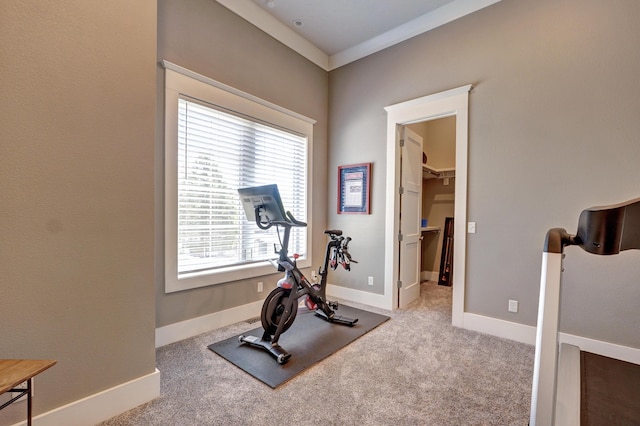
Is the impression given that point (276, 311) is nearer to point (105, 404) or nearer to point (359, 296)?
point (105, 404)

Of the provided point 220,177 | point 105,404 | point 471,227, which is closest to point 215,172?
point 220,177

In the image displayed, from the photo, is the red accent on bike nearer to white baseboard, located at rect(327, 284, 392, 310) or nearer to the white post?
white baseboard, located at rect(327, 284, 392, 310)

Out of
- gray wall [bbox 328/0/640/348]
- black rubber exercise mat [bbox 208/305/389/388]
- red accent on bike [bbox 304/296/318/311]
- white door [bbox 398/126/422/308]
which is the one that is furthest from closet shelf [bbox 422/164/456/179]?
red accent on bike [bbox 304/296/318/311]

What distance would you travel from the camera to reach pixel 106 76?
1669 millimetres

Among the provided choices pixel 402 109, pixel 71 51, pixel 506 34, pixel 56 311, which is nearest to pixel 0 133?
pixel 71 51

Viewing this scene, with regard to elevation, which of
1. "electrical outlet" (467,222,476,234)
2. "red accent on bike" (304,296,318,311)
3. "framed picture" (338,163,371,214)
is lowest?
"red accent on bike" (304,296,318,311)

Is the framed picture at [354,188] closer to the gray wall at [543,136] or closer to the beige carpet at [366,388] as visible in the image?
the gray wall at [543,136]

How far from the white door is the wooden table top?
3.48 metres

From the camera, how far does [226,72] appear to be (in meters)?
3.07

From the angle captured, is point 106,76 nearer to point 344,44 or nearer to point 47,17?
point 47,17

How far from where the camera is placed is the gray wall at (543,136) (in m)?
2.37

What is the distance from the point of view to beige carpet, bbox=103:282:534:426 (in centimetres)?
172

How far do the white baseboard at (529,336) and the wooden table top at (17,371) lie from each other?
326 cm

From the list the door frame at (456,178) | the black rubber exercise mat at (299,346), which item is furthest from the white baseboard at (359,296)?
the black rubber exercise mat at (299,346)
